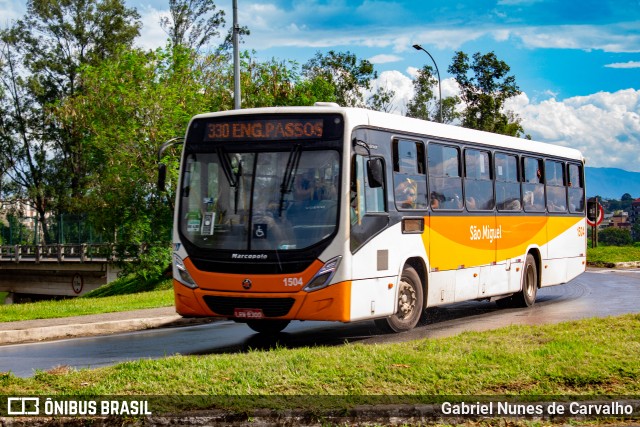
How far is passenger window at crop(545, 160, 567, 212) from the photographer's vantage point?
814 inches

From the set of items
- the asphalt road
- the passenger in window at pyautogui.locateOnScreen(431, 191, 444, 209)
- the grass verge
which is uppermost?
the passenger in window at pyautogui.locateOnScreen(431, 191, 444, 209)

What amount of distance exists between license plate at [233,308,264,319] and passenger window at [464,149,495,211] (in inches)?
210

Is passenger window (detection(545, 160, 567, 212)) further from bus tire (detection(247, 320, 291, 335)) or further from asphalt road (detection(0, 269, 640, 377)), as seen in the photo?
bus tire (detection(247, 320, 291, 335))

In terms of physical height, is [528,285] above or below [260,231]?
below

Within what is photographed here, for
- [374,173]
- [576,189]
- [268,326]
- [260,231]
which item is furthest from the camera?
[576,189]

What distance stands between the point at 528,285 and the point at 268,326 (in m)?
6.45

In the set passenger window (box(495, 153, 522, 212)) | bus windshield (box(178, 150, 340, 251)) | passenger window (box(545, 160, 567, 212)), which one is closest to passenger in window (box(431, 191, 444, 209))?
passenger window (box(495, 153, 522, 212))

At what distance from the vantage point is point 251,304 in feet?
42.8

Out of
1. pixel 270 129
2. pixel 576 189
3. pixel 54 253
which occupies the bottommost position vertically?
pixel 54 253

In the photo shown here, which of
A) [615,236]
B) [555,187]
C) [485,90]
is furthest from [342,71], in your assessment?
[615,236]

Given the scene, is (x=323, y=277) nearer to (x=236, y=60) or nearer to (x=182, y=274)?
(x=182, y=274)

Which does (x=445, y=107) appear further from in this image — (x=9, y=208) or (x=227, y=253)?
(x=227, y=253)

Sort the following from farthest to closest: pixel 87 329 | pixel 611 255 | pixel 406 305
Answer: pixel 611 255 → pixel 87 329 → pixel 406 305

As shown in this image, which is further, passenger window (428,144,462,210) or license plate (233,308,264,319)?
passenger window (428,144,462,210)
